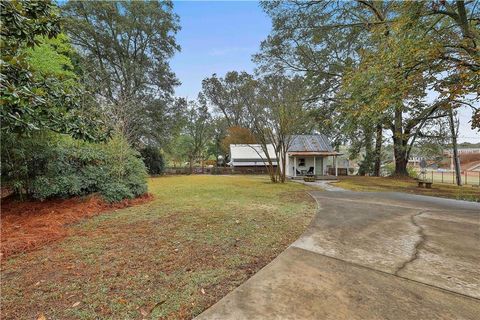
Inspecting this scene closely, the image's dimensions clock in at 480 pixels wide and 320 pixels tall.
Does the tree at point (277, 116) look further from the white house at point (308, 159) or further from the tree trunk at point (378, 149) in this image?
the tree trunk at point (378, 149)

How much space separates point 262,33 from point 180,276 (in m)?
16.8

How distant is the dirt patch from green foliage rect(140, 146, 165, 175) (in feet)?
50.9

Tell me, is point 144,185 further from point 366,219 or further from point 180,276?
point 366,219

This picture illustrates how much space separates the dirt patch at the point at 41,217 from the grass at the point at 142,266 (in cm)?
33

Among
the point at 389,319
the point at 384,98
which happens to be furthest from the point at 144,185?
the point at 384,98

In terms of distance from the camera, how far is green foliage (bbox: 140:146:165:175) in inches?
884

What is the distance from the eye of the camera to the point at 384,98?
7.41m

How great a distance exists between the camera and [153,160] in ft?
75.3

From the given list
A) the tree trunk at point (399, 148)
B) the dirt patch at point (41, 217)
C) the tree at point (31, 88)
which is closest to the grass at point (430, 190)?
the tree trunk at point (399, 148)

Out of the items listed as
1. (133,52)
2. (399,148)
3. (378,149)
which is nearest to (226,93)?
(133,52)

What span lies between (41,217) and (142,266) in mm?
4169

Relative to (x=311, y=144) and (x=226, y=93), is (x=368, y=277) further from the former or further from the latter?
(x=226, y=93)

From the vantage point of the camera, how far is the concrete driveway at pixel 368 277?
1.92 meters

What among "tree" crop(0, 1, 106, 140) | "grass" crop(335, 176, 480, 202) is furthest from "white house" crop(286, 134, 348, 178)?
"tree" crop(0, 1, 106, 140)
